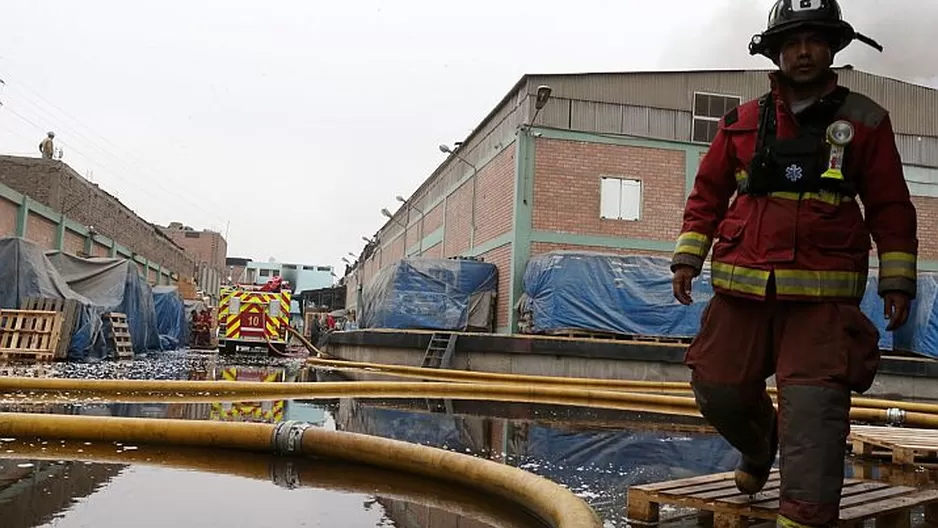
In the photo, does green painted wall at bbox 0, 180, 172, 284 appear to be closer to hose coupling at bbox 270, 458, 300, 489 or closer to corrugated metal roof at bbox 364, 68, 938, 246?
corrugated metal roof at bbox 364, 68, 938, 246

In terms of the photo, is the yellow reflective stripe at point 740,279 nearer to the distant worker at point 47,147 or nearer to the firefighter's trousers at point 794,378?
the firefighter's trousers at point 794,378

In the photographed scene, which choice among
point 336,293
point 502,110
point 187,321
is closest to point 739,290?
point 502,110

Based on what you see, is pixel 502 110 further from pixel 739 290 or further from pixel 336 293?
pixel 336 293

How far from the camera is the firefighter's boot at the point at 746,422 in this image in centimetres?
246

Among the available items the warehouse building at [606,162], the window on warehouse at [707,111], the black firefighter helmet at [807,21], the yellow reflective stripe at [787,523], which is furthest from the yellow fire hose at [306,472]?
the window on warehouse at [707,111]

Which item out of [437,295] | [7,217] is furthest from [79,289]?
[437,295]

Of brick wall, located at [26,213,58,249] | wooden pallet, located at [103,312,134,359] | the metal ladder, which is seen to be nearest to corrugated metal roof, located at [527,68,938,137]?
the metal ladder

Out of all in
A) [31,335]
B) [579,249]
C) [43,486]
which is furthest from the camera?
[579,249]

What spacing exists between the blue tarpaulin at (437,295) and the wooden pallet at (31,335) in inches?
226

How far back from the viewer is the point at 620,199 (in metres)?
15.9

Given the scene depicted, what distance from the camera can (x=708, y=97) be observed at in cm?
1675

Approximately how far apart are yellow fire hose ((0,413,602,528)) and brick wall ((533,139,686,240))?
12073mm

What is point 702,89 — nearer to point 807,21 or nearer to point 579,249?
point 579,249

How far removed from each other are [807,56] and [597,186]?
13.5 meters
